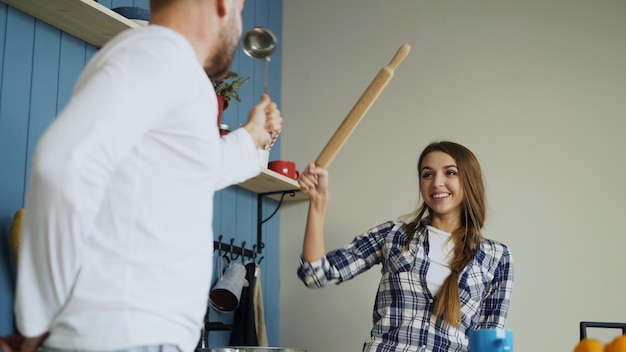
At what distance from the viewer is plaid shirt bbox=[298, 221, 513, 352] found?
188 centimetres

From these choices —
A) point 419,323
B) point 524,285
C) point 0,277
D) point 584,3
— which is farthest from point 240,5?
point 584,3

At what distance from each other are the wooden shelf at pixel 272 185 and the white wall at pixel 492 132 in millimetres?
127

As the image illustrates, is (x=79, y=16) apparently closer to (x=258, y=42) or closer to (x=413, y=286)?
(x=258, y=42)

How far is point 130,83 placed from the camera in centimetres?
69

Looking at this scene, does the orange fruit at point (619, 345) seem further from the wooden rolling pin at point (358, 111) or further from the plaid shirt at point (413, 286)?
the plaid shirt at point (413, 286)

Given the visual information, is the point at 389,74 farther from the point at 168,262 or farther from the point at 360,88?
the point at 360,88

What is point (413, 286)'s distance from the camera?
1943 mm

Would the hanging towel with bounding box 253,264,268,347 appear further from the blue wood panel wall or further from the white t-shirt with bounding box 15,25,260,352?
the white t-shirt with bounding box 15,25,260,352

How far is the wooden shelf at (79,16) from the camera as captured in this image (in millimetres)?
1647

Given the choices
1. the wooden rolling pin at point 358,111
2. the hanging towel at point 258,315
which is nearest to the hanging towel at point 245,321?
the hanging towel at point 258,315

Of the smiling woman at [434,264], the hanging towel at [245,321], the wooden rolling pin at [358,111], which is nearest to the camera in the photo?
the wooden rolling pin at [358,111]

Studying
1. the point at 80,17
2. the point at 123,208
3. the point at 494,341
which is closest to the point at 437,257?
the point at 494,341

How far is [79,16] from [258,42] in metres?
0.46

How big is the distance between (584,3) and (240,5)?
1.87m
